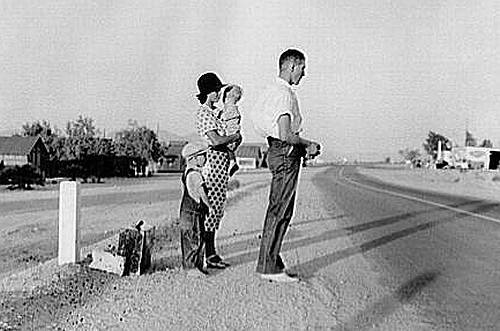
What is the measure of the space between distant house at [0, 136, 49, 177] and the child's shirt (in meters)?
63.6

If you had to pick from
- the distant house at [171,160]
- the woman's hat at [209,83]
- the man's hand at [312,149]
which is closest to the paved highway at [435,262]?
the man's hand at [312,149]

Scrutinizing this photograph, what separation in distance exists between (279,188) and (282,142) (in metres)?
0.49

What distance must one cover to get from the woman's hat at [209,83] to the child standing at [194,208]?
642mm

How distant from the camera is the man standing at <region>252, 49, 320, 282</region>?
7.00m

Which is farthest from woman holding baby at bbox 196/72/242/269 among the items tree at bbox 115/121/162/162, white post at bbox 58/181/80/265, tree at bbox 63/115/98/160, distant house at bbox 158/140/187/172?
distant house at bbox 158/140/187/172

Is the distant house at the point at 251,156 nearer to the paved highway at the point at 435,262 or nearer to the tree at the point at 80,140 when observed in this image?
the tree at the point at 80,140

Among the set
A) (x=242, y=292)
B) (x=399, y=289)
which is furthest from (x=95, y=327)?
(x=399, y=289)

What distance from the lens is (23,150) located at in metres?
72.4

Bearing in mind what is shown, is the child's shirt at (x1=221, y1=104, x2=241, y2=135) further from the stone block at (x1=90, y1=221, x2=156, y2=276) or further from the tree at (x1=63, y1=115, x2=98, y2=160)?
the tree at (x1=63, y1=115, x2=98, y2=160)

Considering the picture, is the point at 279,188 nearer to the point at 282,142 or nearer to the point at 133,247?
the point at 282,142

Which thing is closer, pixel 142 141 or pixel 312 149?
pixel 312 149

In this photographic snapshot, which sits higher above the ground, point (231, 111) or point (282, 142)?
point (231, 111)

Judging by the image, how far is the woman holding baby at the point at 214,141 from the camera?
753cm

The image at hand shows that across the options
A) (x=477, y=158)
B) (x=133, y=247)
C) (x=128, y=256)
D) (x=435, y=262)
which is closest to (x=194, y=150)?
(x=133, y=247)
